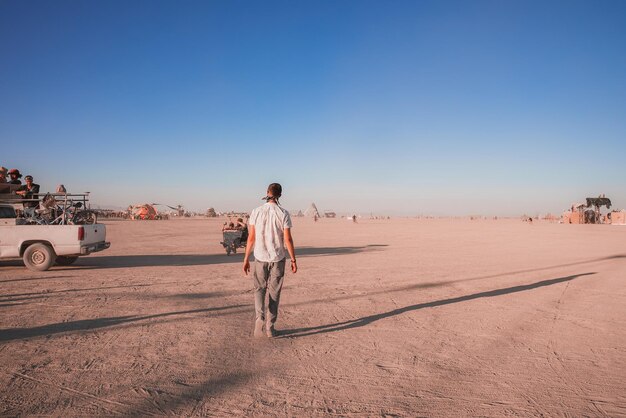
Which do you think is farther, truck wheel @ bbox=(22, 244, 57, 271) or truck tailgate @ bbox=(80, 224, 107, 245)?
truck tailgate @ bbox=(80, 224, 107, 245)

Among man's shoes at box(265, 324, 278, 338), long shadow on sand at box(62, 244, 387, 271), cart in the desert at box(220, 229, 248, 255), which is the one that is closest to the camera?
man's shoes at box(265, 324, 278, 338)

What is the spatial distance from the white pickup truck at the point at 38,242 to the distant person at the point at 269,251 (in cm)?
763

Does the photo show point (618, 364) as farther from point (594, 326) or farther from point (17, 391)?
point (17, 391)

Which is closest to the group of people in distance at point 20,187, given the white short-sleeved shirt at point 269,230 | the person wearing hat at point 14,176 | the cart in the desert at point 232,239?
the person wearing hat at point 14,176

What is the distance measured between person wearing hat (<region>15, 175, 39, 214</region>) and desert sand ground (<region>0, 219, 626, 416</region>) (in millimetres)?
2861

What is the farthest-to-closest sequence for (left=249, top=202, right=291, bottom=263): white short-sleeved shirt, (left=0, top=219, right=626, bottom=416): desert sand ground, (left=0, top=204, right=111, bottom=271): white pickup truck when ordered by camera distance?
(left=0, top=204, right=111, bottom=271): white pickup truck < (left=249, top=202, right=291, bottom=263): white short-sleeved shirt < (left=0, top=219, right=626, bottom=416): desert sand ground

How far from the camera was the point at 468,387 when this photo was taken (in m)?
3.69

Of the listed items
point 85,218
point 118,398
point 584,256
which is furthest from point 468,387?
point 584,256

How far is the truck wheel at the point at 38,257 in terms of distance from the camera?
10.1 metres

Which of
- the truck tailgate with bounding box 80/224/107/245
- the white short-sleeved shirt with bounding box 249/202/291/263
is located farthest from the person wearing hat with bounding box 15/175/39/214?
the white short-sleeved shirt with bounding box 249/202/291/263

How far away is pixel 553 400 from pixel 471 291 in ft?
16.9

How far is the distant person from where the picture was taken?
4977 mm

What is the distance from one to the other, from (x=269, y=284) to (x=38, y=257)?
8.73 meters

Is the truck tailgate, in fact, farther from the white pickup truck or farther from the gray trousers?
the gray trousers
